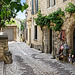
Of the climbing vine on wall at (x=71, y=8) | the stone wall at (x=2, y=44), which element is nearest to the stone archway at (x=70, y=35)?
the climbing vine on wall at (x=71, y=8)

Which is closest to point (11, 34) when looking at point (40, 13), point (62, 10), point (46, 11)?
point (40, 13)

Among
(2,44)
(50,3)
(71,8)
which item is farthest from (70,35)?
(50,3)

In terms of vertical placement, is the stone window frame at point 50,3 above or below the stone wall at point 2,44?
above

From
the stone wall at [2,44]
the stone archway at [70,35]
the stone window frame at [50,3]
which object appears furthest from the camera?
the stone window frame at [50,3]

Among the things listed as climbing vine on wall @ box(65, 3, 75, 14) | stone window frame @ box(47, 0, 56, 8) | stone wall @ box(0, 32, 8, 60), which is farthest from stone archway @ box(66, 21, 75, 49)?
stone wall @ box(0, 32, 8, 60)

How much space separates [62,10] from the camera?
372 inches

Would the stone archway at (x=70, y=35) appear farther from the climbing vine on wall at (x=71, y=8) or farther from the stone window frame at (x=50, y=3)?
the stone window frame at (x=50, y=3)

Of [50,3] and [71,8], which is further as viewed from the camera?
[50,3]

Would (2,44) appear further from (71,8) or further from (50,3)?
(50,3)

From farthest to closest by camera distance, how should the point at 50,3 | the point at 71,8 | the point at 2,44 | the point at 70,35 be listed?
the point at 50,3 → the point at 70,35 → the point at 71,8 → the point at 2,44

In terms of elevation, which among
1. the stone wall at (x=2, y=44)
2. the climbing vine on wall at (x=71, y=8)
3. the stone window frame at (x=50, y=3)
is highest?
the stone window frame at (x=50, y=3)

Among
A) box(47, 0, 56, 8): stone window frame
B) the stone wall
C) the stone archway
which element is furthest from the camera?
box(47, 0, 56, 8): stone window frame

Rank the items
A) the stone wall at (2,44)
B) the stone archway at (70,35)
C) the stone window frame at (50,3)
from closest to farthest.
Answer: the stone wall at (2,44) → the stone archway at (70,35) → the stone window frame at (50,3)

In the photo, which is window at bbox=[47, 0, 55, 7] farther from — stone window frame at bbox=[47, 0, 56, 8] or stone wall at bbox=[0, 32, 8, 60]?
stone wall at bbox=[0, 32, 8, 60]
